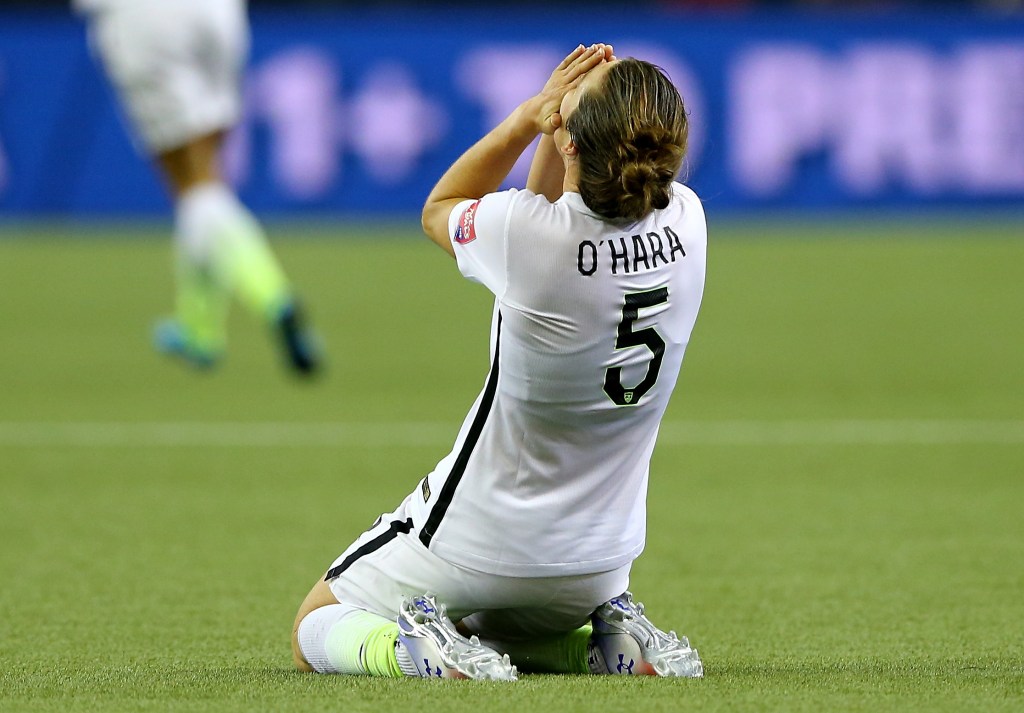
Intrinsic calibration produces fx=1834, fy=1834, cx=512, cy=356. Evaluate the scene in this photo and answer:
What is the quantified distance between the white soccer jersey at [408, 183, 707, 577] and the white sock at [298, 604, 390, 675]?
19 cm

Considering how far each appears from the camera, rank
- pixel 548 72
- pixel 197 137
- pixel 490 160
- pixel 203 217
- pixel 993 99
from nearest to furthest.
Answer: pixel 490 160 < pixel 203 217 < pixel 197 137 < pixel 993 99 < pixel 548 72

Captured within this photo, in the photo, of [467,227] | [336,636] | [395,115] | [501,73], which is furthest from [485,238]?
[501,73]

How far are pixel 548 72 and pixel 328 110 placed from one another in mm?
1687

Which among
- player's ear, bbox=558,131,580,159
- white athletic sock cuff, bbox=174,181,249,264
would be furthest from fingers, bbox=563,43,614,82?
white athletic sock cuff, bbox=174,181,249,264

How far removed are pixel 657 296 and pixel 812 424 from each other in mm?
4027

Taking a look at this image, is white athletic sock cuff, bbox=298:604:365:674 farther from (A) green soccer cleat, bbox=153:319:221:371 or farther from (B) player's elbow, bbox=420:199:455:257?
(A) green soccer cleat, bbox=153:319:221:371

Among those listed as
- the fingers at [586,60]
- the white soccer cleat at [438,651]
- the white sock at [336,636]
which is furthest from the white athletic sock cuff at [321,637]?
the fingers at [586,60]

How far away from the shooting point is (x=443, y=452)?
6266 millimetres

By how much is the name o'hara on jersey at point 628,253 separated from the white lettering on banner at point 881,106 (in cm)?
1089

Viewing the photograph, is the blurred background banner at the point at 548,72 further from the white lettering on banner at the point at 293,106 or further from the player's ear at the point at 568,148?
the player's ear at the point at 568,148

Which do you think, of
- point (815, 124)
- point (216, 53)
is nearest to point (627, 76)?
point (216, 53)

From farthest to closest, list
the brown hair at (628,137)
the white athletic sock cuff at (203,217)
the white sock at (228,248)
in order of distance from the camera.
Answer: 1. the white athletic sock cuff at (203,217)
2. the white sock at (228,248)
3. the brown hair at (628,137)

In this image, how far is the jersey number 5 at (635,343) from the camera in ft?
9.78

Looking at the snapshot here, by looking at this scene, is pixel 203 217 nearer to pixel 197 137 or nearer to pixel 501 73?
pixel 197 137
